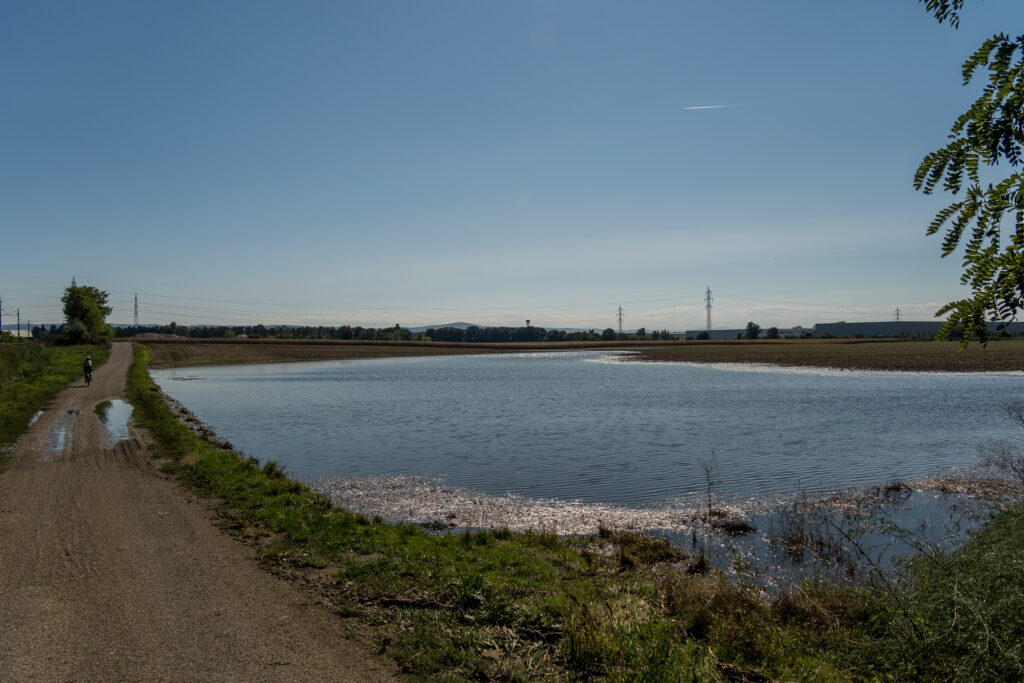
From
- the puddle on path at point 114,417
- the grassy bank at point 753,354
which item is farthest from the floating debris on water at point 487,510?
the puddle on path at point 114,417

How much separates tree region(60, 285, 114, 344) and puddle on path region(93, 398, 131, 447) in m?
72.1

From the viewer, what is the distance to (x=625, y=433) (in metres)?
23.4

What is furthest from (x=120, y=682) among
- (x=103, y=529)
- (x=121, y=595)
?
(x=103, y=529)

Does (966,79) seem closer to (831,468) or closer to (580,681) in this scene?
(580,681)

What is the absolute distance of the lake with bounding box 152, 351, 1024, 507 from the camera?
16609 millimetres

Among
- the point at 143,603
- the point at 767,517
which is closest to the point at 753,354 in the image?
the point at 767,517

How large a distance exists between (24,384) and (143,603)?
3426 centimetres

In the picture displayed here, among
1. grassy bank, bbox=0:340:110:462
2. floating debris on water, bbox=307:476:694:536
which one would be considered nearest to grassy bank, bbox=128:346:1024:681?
floating debris on water, bbox=307:476:694:536

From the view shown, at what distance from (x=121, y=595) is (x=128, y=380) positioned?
41.9 m

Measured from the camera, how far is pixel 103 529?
10.6m

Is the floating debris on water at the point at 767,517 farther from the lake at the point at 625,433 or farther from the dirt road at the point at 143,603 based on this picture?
the dirt road at the point at 143,603

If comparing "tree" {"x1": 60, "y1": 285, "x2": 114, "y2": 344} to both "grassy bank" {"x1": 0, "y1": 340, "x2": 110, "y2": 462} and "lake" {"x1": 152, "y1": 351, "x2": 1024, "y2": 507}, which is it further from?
"lake" {"x1": 152, "y1": 351, "x2": 1024, "y2": 507}

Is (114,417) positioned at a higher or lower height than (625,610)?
higher

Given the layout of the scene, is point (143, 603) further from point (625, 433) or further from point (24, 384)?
point (24, 384)
